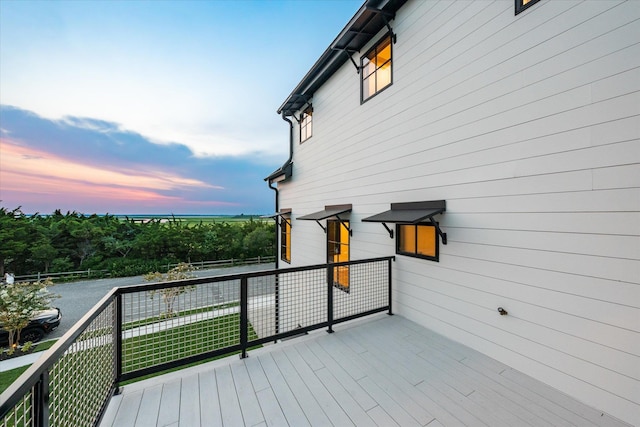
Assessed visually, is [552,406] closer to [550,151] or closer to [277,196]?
[550,151]

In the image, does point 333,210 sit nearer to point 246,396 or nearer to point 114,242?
point 246,396

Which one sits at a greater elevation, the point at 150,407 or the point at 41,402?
the point at 41,402

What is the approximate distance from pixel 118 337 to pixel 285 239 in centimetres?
662

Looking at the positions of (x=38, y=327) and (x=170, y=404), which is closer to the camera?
(x=170, y=404)

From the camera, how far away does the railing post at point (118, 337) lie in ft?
6.79

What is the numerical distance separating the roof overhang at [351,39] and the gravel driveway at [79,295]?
10538 millimetres

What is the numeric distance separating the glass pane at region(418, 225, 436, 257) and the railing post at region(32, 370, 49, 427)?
3.53 metres

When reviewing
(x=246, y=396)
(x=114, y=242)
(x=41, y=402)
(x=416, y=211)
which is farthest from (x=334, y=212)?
(x=114, y=242)

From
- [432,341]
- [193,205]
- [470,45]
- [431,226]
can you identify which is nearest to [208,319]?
[432,341]

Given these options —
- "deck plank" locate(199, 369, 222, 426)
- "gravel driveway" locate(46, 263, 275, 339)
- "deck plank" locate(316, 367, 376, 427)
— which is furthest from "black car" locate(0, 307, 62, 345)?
"deck plank" locate(316, 367, 376, 427)

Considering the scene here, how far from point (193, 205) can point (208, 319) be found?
24.1 meters

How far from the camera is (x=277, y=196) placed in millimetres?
9242

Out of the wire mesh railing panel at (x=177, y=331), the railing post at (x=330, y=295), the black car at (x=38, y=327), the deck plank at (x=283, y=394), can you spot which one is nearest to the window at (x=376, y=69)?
the railing post at (x=330, y=295)

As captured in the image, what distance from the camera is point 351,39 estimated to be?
4586 millimetres
